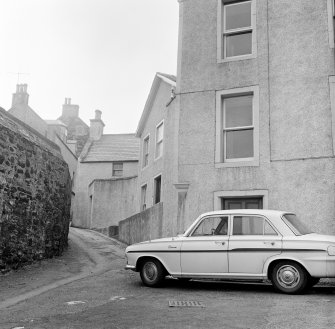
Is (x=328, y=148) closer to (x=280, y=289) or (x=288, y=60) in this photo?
(x=288, y=60)

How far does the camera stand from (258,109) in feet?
38.4

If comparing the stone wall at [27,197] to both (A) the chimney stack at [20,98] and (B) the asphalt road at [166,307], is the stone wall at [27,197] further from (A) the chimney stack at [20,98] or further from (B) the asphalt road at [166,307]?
(A) the chimney stack at [20,98]

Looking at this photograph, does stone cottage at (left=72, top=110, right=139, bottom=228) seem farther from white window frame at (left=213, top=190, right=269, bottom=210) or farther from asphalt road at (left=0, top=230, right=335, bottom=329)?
asphalt road at (left=0, top=230, right=335, bottom=329)

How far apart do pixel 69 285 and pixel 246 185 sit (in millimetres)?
4981

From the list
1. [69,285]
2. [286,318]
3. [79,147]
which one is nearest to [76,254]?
[69,285]

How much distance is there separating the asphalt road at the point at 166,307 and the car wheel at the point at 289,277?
0.17 m

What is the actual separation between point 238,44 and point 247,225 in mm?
6421

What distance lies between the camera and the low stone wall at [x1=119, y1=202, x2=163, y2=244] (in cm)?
1505

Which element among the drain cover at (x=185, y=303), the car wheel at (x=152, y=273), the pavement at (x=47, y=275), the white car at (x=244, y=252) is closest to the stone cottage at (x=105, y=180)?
the pavement at (x=47, y=275)

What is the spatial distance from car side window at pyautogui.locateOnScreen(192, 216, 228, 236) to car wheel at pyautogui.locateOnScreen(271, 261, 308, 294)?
1139 millimetres

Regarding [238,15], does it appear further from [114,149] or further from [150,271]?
[114,149]

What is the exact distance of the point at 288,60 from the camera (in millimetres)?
11711

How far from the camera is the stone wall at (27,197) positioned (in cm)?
998

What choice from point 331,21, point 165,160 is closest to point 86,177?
point 165,160
